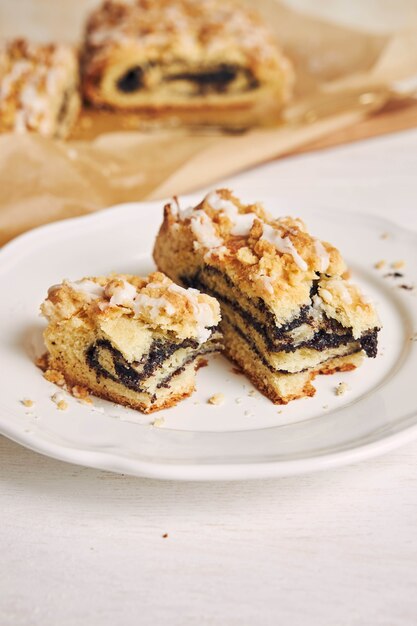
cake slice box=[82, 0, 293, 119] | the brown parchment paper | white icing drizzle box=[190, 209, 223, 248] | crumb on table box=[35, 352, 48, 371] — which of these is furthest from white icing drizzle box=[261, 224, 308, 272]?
cake slice box=[82, 0, 293, 119]

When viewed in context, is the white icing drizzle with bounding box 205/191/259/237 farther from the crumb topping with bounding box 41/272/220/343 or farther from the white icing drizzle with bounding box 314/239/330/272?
the crumb topping with bounding box 41/272/220/343

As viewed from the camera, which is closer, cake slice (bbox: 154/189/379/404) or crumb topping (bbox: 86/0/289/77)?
cake slice (bbox: 154/189/379/404)

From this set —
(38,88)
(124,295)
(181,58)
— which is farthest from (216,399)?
(181,58)

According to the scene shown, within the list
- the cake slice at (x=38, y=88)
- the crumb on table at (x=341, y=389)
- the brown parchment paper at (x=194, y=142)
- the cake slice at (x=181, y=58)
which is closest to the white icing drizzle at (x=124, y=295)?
the crumb on table at (x=341, y=389)

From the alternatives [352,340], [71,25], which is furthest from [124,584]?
[71,25]

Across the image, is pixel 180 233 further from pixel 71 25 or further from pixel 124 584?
pixel 71 25

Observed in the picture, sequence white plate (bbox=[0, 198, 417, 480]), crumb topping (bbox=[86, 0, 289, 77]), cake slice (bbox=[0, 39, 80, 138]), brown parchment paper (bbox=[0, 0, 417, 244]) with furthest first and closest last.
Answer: crumb topping (bbox=[86, 0, 289, 77]) → cake slice (bbox=[0, 39, 80, 138]) → brown parchment paper (bbox=[0, 0, 417, 244]) → white plate (bbox=[0, 198, 417, 480])

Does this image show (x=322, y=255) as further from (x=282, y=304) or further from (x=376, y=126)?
(x=376, y=126)
